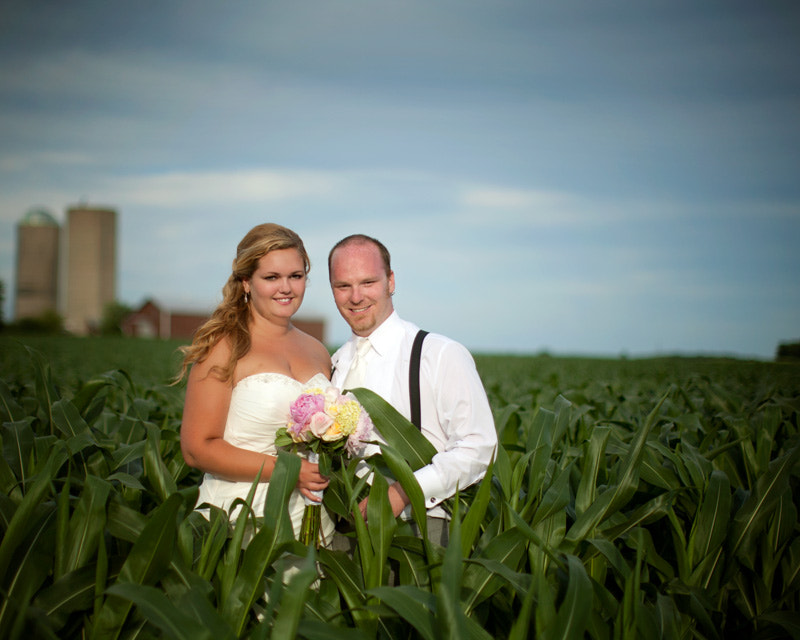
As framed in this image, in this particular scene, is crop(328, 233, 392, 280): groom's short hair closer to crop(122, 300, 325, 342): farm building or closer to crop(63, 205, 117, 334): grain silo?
crop(122, 300, 325, 342): farm building

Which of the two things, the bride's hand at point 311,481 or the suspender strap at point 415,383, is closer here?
the bride's hand at point 311,481

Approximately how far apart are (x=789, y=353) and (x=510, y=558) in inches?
1727

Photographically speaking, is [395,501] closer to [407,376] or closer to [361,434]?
[361,434]

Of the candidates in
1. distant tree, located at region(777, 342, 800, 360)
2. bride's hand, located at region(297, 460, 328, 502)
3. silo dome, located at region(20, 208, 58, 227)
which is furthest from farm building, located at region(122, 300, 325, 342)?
silo dome, located at region(20, 208, 58, 227)

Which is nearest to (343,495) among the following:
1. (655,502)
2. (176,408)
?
(655,502)

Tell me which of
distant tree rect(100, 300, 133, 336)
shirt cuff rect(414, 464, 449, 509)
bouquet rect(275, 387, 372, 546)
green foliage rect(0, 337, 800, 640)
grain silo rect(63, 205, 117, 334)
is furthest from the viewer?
grain silo rect(63, 205, 117, 334)

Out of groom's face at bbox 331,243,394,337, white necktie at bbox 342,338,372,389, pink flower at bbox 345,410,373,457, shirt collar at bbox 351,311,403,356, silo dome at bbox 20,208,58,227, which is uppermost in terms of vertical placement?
silo dome at bbox 20,208,58,227

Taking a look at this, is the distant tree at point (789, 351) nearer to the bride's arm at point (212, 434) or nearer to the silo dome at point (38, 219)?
the bride's arm at point (212, 434)

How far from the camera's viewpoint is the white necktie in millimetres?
2617

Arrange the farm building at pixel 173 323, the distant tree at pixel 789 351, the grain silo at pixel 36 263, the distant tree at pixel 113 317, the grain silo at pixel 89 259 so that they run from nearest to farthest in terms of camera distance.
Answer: the distant tree at pixel 789 351, the farm building at pixel 173 323, the distant tree at pixel 113 317, the grain silo at pixel 89 259, the grain silo at pixel 36 263

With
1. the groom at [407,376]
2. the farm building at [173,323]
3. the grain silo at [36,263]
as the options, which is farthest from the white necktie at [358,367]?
the grain silo at [36,263]

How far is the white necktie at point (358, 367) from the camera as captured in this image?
2.62 m

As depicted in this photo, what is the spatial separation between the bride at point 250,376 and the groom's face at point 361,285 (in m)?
0.28

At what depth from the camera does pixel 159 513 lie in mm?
1760
